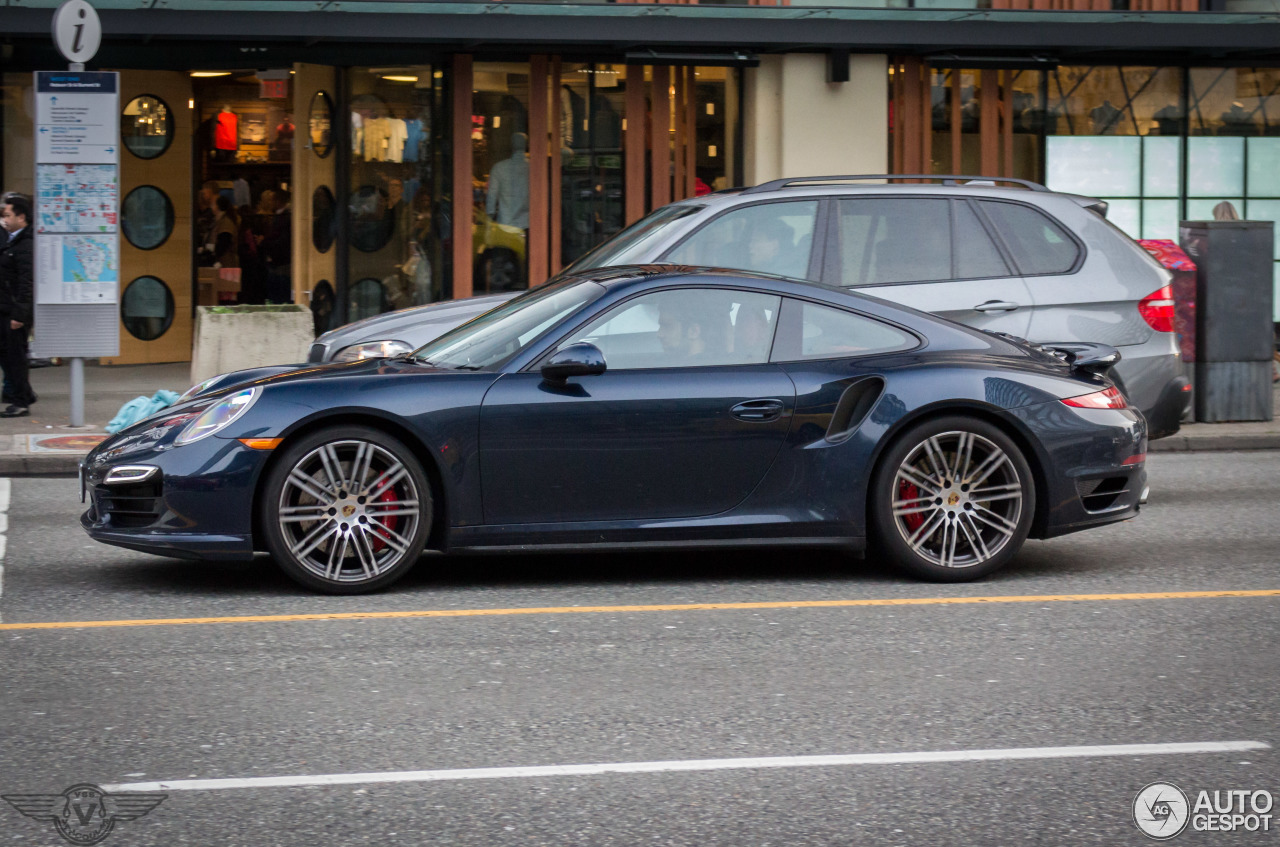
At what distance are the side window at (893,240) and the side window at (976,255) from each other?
7 cm

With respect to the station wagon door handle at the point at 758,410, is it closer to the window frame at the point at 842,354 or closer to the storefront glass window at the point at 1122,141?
the window frame at the point at 842,354

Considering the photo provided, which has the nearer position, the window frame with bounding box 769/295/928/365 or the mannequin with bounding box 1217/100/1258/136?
the window frame with bounding box 769/295/928/365

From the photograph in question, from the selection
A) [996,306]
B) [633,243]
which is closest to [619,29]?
[633,243]

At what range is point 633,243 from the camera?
9570mm

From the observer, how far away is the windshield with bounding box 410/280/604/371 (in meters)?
7.02

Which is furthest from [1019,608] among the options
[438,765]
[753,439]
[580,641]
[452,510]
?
[438,765]

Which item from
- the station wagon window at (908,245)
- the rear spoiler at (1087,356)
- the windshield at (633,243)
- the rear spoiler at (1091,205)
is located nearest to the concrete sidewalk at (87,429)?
the rear spoiler at (1091,205)

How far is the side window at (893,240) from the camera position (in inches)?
A: 381

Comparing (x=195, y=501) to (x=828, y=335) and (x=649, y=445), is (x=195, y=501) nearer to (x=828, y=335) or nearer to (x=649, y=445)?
(x=649, y=445)

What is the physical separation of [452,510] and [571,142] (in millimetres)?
10995

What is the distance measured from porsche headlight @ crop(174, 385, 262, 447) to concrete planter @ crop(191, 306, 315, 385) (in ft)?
21.3

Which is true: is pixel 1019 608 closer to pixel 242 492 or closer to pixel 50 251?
pixel 242 492

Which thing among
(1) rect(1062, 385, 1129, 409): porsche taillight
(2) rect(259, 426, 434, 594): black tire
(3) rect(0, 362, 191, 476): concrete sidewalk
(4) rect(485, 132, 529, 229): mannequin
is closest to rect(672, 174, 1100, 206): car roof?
(1) rect(1062, 385, 1129, 409): porsche taillight

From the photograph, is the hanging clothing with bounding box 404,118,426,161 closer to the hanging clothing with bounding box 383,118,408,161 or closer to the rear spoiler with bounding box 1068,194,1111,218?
the hanging clothing with bounding box 383,118,408,161
